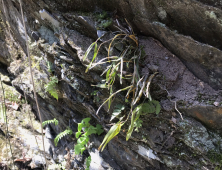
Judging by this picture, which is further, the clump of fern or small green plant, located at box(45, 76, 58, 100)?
small green plant, located at box(45, 76, 58, 100)

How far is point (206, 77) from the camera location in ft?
8.14

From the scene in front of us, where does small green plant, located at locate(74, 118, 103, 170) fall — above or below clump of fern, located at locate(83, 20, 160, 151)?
below

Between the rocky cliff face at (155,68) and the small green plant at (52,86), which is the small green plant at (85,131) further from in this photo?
the small green plant at (52,86)

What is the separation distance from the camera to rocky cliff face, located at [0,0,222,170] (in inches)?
94.8

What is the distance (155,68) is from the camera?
105 inches

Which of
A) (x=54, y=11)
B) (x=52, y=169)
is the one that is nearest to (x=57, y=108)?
(x=52, y=169)

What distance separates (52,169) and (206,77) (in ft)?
13.5

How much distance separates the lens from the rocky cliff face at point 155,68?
7.90 ft

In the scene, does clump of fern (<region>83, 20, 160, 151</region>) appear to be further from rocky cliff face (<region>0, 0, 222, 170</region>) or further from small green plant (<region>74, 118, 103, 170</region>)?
small green plant (<region>74, 118, 103, 170</region>)

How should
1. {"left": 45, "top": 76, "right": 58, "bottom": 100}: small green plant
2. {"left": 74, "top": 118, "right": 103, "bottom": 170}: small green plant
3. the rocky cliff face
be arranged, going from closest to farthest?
the rocky cliff face, {"left": 74, "top": 118, "right": 103, "bottom": 170}: small green plant, {"left": 45, "top": 76, "right": 58, "bottom": 100}: small green plant

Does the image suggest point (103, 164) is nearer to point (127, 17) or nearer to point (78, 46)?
point (78, 46)

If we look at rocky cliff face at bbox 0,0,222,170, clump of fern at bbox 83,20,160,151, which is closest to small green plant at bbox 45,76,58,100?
rocky cliff face at bbox 0,0,222,170

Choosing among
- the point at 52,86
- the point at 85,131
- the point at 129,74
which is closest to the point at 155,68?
the point at 129,74

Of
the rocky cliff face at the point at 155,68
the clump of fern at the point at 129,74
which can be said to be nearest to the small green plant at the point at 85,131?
the rocky cliff face at the point at 155,68
